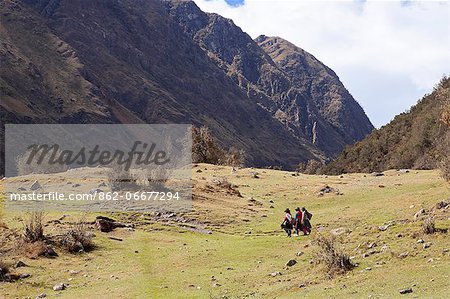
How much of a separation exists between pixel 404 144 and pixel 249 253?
275 feet

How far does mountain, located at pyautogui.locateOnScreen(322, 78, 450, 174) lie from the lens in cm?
8979

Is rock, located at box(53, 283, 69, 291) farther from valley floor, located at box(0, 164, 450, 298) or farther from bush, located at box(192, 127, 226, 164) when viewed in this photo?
bush, located at box(192, 127, 226, 164)

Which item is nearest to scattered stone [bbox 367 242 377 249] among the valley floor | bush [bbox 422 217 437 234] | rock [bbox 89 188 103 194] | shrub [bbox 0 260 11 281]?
the valley floor

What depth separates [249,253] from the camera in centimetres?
2638

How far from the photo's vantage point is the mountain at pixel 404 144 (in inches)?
3535

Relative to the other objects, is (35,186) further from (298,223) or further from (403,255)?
(403,255)

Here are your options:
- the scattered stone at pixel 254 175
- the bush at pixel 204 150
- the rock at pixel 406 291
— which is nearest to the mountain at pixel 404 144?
the scattered stone at pixel 254 175

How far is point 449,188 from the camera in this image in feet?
116

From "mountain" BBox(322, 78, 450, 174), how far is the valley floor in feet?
152

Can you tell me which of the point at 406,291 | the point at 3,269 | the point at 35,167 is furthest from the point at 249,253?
the point at 35,167

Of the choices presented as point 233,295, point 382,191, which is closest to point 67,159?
point 382,191

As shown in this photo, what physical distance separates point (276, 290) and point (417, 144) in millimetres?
81903

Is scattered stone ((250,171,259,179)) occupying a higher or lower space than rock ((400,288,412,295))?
higher

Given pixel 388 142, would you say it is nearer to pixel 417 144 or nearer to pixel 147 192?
pixel 417 144
